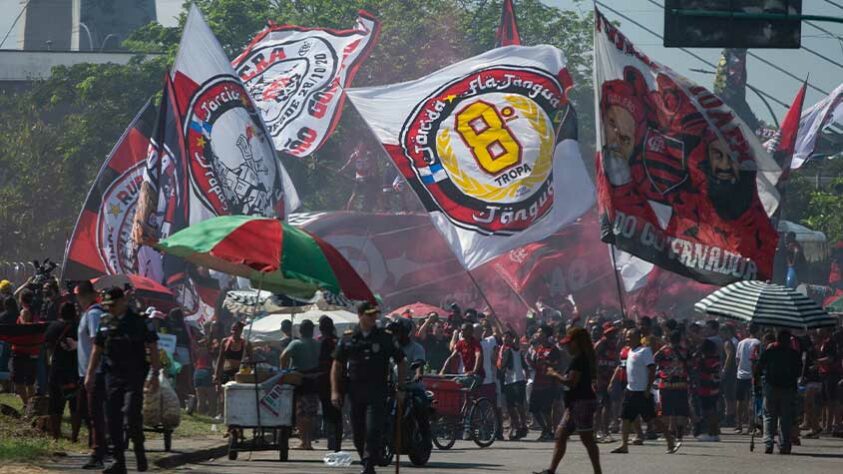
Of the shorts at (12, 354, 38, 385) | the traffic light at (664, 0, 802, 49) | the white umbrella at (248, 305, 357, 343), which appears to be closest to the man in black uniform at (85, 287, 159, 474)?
the shorts at (12, 354, 38, 385)

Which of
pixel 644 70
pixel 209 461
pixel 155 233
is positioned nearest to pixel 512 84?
pixel 644 70

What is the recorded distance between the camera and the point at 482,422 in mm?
21250

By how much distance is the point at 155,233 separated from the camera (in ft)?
88.2

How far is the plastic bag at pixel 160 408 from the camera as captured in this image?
1616cm

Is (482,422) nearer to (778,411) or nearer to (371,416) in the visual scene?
(778,411)

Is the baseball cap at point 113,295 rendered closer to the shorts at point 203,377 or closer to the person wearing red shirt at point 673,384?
the person wearing red shirt at point 673,384

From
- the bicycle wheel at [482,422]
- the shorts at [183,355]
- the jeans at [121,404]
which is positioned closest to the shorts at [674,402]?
the bicycle wheel at [482,422]

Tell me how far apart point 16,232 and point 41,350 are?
142 feet

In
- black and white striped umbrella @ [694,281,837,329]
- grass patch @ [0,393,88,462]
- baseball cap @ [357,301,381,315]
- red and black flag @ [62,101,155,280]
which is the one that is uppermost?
red and black flag @ [62,101,155,280]

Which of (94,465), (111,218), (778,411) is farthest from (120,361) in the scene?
(111,218)

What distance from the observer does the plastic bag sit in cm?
1616

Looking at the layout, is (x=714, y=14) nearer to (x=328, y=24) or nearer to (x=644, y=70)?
(x=644, y=70)

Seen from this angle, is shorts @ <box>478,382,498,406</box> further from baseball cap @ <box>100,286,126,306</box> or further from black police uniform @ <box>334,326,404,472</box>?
baseball cap @ <box>100,286,126,306</box>

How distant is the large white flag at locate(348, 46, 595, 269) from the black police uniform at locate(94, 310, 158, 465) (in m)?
14.2
